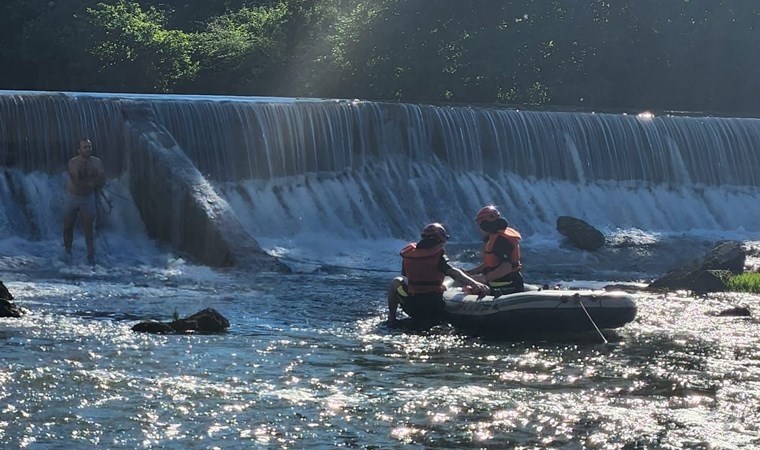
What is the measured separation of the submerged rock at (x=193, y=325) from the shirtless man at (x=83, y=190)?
20.7ft

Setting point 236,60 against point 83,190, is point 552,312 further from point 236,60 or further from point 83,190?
point 236,60

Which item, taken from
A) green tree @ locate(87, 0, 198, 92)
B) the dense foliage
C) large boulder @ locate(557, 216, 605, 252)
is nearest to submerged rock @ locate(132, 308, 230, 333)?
large boulder @ locate(557, 216, 605, 252)

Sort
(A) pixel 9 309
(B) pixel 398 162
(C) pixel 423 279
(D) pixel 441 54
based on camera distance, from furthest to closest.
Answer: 1. (D) pixel 441 54
2. (B) pixel 398 162
3. (C) pixel 423 279
4. (A) pixel 9 309

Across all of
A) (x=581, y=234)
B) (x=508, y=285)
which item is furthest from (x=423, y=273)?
(x=581, y=234)

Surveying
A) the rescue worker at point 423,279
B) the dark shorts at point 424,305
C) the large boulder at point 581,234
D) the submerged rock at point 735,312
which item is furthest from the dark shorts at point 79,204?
the submerged rock at point 735,312

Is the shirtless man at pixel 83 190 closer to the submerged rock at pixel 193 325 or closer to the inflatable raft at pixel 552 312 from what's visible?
the submerged rock at pixel 193 325

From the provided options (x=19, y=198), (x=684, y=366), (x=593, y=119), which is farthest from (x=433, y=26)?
(x=684, y=366)

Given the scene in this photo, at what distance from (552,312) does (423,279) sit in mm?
1589

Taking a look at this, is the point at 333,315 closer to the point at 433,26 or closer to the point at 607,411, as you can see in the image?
the point at 607,411

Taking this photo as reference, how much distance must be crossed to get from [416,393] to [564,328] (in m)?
3.72

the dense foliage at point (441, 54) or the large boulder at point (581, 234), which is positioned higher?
the dense foliage at point (441, 54)

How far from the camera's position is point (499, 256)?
619 inches

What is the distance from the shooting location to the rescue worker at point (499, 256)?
1558cm

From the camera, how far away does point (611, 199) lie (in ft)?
97.1
